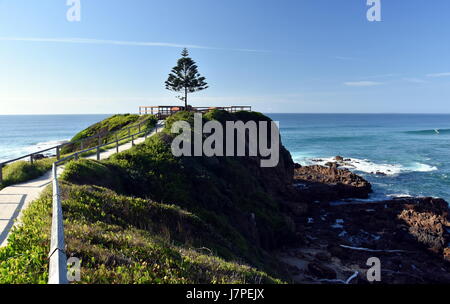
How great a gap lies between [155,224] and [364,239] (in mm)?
19928

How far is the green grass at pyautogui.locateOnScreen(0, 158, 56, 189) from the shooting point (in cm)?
1263

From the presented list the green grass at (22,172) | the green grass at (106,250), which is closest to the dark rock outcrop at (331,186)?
the green grass at (22,172)

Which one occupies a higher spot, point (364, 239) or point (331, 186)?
point (331, 186)

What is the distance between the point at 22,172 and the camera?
1336 centimetres

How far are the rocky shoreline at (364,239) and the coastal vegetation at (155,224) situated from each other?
3077 mm

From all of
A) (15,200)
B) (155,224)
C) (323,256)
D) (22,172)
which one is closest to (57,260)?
(155,224)

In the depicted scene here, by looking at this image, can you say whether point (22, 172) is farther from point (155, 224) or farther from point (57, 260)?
point (57, 260)

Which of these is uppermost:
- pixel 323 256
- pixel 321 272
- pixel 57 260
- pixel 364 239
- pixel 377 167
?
pixel 57 260

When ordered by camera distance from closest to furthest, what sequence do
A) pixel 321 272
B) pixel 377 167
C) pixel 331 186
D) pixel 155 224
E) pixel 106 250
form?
1. pixel 106 250
2. pixel 155 224
3. pixel 321 272
4. pixel 331 186
5. pixel 377 167

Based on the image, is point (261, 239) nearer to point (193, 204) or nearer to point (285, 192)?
point (193, 204)

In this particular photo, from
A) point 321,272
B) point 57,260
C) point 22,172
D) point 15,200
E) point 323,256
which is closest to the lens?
point 57,260

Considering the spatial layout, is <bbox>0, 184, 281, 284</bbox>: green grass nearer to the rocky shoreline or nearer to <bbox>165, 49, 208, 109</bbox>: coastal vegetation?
the rocky shoreline
